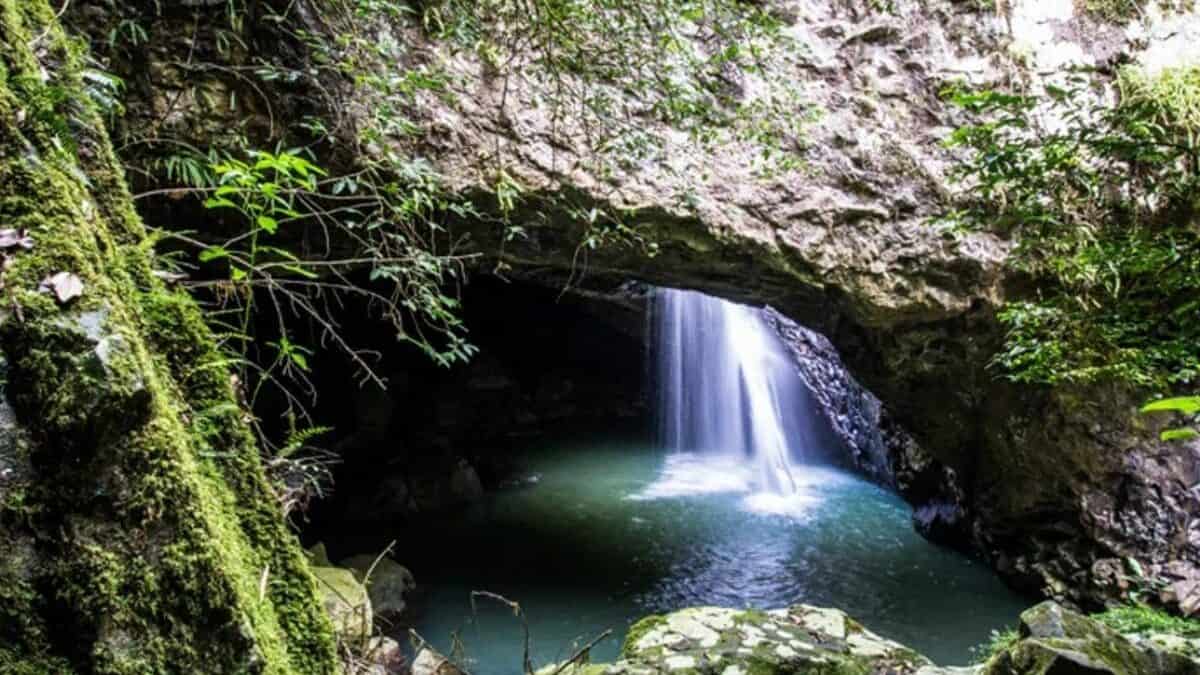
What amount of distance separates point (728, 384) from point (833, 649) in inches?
404

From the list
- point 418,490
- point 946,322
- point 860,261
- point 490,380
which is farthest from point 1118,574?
point 490,380

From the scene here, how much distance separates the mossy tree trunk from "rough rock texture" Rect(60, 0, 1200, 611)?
3012 mm

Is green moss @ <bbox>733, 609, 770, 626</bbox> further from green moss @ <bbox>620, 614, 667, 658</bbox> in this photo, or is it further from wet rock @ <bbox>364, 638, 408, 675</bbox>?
wet rock @ <bbox>364, 638, 408, 675</bbox>

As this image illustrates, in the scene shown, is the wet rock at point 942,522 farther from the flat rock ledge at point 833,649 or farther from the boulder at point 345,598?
the boulder at point 345,598

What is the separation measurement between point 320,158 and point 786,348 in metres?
10.2

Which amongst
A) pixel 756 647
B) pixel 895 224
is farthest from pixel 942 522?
pixel 756 647

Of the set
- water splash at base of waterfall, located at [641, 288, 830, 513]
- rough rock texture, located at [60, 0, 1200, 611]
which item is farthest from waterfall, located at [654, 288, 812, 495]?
rough rock texture, located at [60, 0, 1200, 611]

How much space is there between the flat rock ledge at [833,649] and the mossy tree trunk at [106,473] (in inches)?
72.7

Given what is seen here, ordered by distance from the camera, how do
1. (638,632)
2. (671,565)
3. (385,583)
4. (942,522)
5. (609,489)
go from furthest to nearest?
(609,489)
(942,522)
(671,565)
(385,583)
(638,632)

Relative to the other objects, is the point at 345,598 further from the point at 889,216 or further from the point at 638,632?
the point at 889,216

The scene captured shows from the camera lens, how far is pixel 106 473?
1.03m

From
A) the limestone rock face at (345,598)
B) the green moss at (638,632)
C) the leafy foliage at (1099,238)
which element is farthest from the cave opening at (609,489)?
the leafy foliage at (1099,238)

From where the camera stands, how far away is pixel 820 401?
12.4m

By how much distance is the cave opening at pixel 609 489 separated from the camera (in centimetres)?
625
